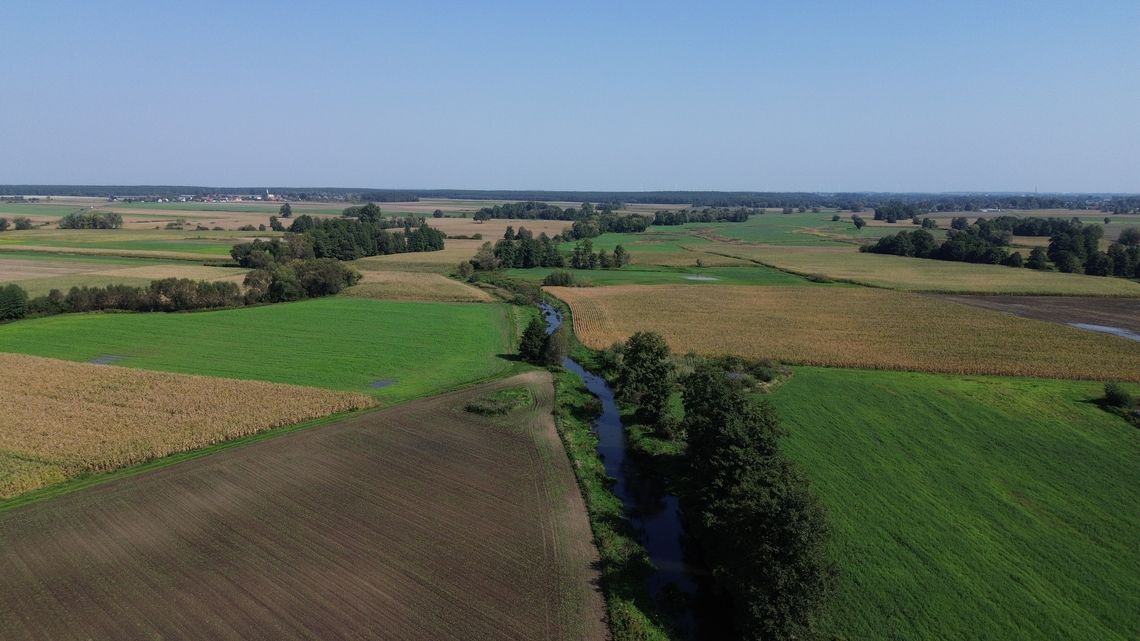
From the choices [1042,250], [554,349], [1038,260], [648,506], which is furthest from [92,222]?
[1042,250]

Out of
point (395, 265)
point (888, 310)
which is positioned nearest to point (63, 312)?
point (395, 265)

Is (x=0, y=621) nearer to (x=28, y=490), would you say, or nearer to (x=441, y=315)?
(x=28, y=490)

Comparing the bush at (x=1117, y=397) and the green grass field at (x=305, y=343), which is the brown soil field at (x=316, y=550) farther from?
the bush at (x=1117, y=397)

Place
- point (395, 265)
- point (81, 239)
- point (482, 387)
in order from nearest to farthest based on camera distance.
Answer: point (482, 387), point (395, 265), point (81, 239)

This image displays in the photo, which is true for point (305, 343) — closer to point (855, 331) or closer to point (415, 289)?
point (415, 289)

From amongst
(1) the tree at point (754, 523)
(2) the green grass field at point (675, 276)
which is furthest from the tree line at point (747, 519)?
(2) the green grass field at point (675, 276)

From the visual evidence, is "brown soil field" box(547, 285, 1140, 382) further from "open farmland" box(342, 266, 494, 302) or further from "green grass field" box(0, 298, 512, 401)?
"open farmland" box(342, 266, 494, 302)
